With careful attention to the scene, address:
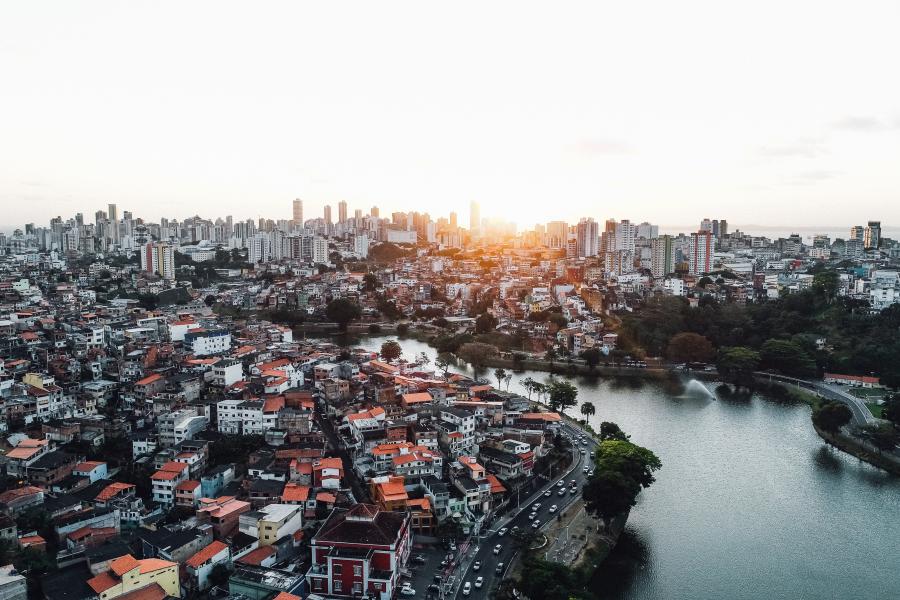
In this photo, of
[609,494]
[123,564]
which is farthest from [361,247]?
[123,564]

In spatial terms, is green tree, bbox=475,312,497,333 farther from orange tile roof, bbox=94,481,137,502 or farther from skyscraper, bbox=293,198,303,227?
skyscraper, bbox=293,198,303,227

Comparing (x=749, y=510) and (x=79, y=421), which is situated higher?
(x=79, y=421)

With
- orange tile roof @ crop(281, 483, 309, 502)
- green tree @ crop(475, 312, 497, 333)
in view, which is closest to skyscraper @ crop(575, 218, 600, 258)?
green tree @ crop(475, 312, 497, 333)

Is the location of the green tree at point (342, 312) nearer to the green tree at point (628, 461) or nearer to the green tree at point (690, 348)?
the green tree at point (690, 348)

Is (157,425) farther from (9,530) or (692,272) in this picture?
(692,272)

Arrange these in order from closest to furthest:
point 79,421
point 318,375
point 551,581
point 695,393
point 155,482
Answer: point 551,581, point 155,482, point 79,421, point 318,375, point 695,393

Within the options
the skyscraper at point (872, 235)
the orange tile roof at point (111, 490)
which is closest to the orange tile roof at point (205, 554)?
the orange tile roof at point (111, 490)

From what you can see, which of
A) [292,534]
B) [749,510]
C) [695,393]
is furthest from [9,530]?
[695,393]
